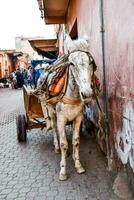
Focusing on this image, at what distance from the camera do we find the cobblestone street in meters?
4.71

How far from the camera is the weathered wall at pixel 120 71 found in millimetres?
4016

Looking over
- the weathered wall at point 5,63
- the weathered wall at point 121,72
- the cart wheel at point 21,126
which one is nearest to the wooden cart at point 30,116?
the cart wheel at point 21,126

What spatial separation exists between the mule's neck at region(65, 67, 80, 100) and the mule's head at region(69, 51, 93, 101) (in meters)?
0.26

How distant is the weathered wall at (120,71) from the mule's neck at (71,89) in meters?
0.54

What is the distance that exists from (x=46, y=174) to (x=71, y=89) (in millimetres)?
1525

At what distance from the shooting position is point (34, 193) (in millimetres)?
4781

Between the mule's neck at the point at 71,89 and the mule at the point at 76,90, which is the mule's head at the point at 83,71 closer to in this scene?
the mule at the point at 76,90

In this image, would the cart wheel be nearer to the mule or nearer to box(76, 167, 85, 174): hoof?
the mule

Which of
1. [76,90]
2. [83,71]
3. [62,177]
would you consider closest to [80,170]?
[62,177]

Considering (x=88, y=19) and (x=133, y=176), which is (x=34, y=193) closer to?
(x=133, y=176)

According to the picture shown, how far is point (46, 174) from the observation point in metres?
5.51

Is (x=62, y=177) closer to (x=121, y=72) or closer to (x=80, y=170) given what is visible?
(x=80, y=170)

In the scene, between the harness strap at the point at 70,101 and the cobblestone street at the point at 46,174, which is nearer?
the cobblestone street at the point at 46,174

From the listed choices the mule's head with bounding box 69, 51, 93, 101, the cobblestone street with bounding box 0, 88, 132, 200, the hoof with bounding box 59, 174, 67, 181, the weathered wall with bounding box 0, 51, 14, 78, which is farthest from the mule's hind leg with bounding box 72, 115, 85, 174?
the weathered wall with bounding box 0, 51, 14, 78
